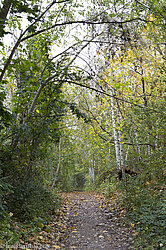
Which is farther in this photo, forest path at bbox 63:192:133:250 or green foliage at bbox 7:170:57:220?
green foliage at bbox 7:170:57:220

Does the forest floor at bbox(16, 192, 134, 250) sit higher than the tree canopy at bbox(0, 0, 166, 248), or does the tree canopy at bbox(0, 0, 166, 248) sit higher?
the tree canopy at bbox(0, 0, 166, 248)

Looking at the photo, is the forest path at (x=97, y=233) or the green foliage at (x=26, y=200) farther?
the green foliage at (x=26, y=200)

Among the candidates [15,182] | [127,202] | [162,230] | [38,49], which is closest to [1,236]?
[15,182]

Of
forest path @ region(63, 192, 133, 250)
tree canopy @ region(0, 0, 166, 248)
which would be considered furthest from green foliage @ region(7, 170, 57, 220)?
forest path @ region(63, 192, 133, 250)

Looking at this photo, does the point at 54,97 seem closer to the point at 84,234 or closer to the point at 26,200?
the point at 26,200

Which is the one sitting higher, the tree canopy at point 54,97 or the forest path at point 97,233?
the tree canopy at point 54,97

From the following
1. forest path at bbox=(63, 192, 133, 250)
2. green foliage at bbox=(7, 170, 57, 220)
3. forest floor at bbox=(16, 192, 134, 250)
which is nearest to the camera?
forest floor at bbox=(16, 192, 134, 250)

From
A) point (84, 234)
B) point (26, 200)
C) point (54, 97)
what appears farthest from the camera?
point (54, 97)

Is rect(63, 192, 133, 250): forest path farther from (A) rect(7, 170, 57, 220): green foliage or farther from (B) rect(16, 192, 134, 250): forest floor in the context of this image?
(A) rect(7, 170, 57, 220): green foliage

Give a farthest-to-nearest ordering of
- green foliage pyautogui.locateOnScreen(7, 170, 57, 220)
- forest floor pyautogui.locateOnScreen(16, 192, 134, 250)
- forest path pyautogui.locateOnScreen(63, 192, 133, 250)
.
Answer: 1. green foliage pyautogui.locateOnScreen(7, 170, 57, 220)
2. forest path pyautogui.locateOnScreen(63, 192, 133, 250)
3. forest floor pyautogui.locateOnScreen(16, 192, 134, 250)

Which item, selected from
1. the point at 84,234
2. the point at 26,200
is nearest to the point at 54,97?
the point at 26,200

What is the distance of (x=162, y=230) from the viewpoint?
375cm

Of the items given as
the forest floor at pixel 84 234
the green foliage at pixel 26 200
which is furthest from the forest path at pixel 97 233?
the green foliage at pixel 26 200

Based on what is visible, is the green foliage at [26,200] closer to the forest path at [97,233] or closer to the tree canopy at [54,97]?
the tree canopy at [54,97]
